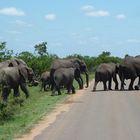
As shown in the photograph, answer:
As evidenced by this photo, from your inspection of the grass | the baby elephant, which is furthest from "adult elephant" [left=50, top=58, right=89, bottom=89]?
the grass

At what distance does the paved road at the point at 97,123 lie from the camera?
12.5 m

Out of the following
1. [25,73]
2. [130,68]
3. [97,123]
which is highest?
[130,68]

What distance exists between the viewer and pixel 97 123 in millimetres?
14672

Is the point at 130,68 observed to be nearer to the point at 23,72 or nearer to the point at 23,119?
the point at 23,72

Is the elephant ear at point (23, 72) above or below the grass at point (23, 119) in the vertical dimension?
above

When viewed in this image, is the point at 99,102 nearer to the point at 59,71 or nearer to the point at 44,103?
the point at 44,103

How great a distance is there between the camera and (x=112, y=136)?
40.5ft

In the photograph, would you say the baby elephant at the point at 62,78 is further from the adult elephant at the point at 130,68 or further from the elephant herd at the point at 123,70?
the adult elephant at the point at 130,68

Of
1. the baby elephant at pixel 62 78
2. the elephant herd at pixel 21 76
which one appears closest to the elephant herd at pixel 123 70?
the elephant herd at pixel 21 76

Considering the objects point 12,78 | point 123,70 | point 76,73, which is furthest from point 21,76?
point 123,70

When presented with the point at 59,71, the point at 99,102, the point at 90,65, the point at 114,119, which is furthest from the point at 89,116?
the point at 90,65

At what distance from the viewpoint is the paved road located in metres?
12.5

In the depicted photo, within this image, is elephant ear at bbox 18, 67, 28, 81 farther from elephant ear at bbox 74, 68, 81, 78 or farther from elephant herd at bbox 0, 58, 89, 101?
elephant ear at bbox 74, 68, 81, 78

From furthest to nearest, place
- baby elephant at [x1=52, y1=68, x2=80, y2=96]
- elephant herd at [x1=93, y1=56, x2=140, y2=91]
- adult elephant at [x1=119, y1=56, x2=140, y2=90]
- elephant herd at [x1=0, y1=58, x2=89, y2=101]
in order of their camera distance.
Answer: adult elephant at [x1=119, y1=56, x2=140, y2=90]
elephant herd at [x1=93, y1=56, x2=140, y2=91]
baby elephant at [x1=52, y1=68, x2=80, y2=96]
elephant herd at [x1=0, y1=58, x2=89, y2=101]
